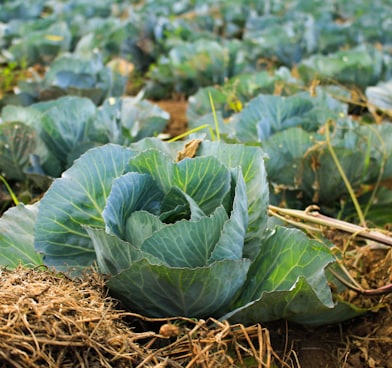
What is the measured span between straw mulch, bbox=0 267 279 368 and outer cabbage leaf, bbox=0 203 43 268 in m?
0.30

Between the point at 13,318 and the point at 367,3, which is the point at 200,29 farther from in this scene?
the point at 13,318

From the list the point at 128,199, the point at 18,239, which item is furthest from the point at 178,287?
the point at 18,239

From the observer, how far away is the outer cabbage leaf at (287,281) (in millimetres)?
1854

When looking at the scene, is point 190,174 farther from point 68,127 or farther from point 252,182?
point 68,127

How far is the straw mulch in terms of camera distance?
4.48ft

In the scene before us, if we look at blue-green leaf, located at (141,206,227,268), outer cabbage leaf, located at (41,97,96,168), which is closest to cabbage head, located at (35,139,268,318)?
blue-green leaf, located at (141,206,227,268)

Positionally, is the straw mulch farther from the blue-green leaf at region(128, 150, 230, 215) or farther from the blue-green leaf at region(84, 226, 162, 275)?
the blue-green leaf at region(128, 150, 230, 215)

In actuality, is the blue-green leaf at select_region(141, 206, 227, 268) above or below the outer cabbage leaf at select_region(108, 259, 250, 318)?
above

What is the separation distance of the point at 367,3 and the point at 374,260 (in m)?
8.60

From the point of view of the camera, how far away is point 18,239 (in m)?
2.02

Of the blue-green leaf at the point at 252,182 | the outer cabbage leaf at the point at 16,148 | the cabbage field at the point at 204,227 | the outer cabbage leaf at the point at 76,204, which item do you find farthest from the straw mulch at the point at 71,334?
the outer cabbage leaf at the point at 16,148

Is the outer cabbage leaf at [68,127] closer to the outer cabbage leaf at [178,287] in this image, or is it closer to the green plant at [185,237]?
the green plant at [185,237]

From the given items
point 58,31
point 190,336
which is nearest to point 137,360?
point 190,336

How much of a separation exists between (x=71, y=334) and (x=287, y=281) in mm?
757
